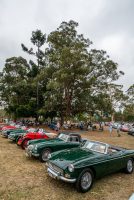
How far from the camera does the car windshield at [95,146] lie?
7.23 m

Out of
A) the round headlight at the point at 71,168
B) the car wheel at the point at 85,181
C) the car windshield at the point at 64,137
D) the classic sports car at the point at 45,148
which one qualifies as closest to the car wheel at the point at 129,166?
the car wheel at the point at 85,181

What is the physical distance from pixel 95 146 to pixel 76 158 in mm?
1388

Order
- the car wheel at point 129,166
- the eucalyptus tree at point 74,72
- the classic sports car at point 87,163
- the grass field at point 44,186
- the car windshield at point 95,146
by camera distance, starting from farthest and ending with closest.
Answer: the eucalyptus tree at point 74,72
the car wheel at point 129,166
the car windshield at point 95,146
the classic sports car at point 87,163
the grass field at point 44,186

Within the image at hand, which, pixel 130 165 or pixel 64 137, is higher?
pixel 64 137

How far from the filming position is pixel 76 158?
638cm

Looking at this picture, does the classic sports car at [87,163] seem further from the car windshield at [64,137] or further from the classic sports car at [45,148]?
the car windshield at [64,137]

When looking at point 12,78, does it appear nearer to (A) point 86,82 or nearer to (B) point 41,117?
(B) point 41,117

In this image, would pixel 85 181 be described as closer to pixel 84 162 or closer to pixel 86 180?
pixel 86 180

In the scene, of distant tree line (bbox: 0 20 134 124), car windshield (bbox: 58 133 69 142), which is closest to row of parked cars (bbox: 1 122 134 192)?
car windshield (bbox: 58 133 69 142)

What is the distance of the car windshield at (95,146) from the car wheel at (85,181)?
4.16ft

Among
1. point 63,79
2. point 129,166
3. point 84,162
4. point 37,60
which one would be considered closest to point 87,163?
point 84,162

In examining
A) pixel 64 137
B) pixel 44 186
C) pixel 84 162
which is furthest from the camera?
pixel 64 137

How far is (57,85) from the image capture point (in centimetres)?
2580

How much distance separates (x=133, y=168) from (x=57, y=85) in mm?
18631
